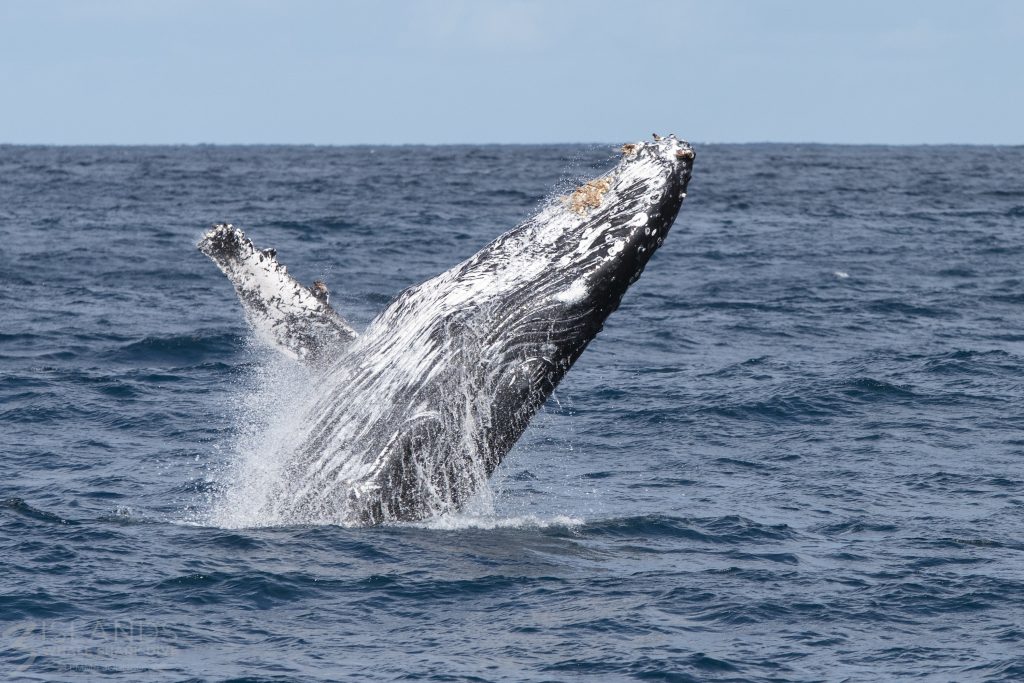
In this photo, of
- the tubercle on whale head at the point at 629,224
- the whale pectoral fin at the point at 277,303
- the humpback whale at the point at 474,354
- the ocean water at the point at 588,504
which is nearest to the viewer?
the ocean water at the point at 588,504

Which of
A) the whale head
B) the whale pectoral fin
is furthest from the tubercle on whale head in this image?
the whale pectoral fin

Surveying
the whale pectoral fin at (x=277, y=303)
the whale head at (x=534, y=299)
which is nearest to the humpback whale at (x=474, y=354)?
the whale head at (x=534, y=299)

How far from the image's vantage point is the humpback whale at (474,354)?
10.1 m

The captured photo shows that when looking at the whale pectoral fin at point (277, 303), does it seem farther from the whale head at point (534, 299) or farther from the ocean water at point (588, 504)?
the whale head at point (534, 299)

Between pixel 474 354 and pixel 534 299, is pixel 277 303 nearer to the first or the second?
pixel 474 354

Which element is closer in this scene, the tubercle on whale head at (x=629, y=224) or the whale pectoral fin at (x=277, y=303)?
the tubercle on whale head at (x=629, y=224)

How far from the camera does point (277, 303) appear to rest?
11.2 m

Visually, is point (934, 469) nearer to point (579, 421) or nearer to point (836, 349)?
point (579, 421)

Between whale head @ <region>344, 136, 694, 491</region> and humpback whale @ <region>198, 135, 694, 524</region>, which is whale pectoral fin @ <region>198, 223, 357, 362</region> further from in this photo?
whale head @ <region>344, 136, 694, 491</region>

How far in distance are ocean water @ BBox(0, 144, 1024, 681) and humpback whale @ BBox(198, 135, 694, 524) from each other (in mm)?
436

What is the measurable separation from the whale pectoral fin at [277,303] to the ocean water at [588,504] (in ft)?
1.69

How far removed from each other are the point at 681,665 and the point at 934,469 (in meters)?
6.75

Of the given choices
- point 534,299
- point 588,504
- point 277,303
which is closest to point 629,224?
point 534,299

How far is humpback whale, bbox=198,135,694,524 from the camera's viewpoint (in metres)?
10.1
